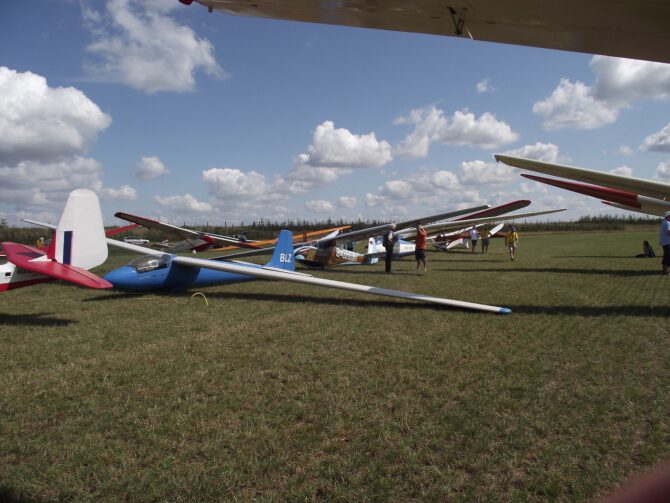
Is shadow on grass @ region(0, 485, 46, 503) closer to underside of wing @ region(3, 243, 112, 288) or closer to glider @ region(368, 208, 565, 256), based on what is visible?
underside of wing @ region(3, 243, 112, 288)

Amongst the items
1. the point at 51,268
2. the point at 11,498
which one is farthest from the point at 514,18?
the point at 51,268

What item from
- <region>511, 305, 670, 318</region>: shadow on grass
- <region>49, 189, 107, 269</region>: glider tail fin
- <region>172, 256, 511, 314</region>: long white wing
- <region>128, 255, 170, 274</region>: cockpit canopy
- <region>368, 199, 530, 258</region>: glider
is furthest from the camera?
<region>368, 199, 530, 258</region>: glider

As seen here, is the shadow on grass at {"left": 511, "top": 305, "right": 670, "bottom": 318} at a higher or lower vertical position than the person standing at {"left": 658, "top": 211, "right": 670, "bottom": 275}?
lower

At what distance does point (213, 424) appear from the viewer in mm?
3568

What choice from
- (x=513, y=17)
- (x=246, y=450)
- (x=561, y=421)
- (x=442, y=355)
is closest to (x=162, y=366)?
(x=246, y=450)

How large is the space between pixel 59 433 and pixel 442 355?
4.04 meters

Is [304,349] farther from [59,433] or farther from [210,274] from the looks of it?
[210,274]

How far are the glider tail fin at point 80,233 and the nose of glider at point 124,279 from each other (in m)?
1.24

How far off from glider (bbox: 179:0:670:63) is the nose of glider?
8.07m

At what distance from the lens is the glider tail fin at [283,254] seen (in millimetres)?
12484

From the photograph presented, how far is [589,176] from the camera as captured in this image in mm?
7883

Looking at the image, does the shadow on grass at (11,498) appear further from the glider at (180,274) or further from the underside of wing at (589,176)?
the underside of wing at (589,176)

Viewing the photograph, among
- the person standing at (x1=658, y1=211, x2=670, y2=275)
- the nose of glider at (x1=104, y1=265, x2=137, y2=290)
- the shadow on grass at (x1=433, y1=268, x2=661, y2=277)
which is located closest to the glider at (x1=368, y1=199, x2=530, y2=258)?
the shadow on grass at (x1=433, y1=268, x2=661, y2=277)

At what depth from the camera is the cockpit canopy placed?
9883mm
